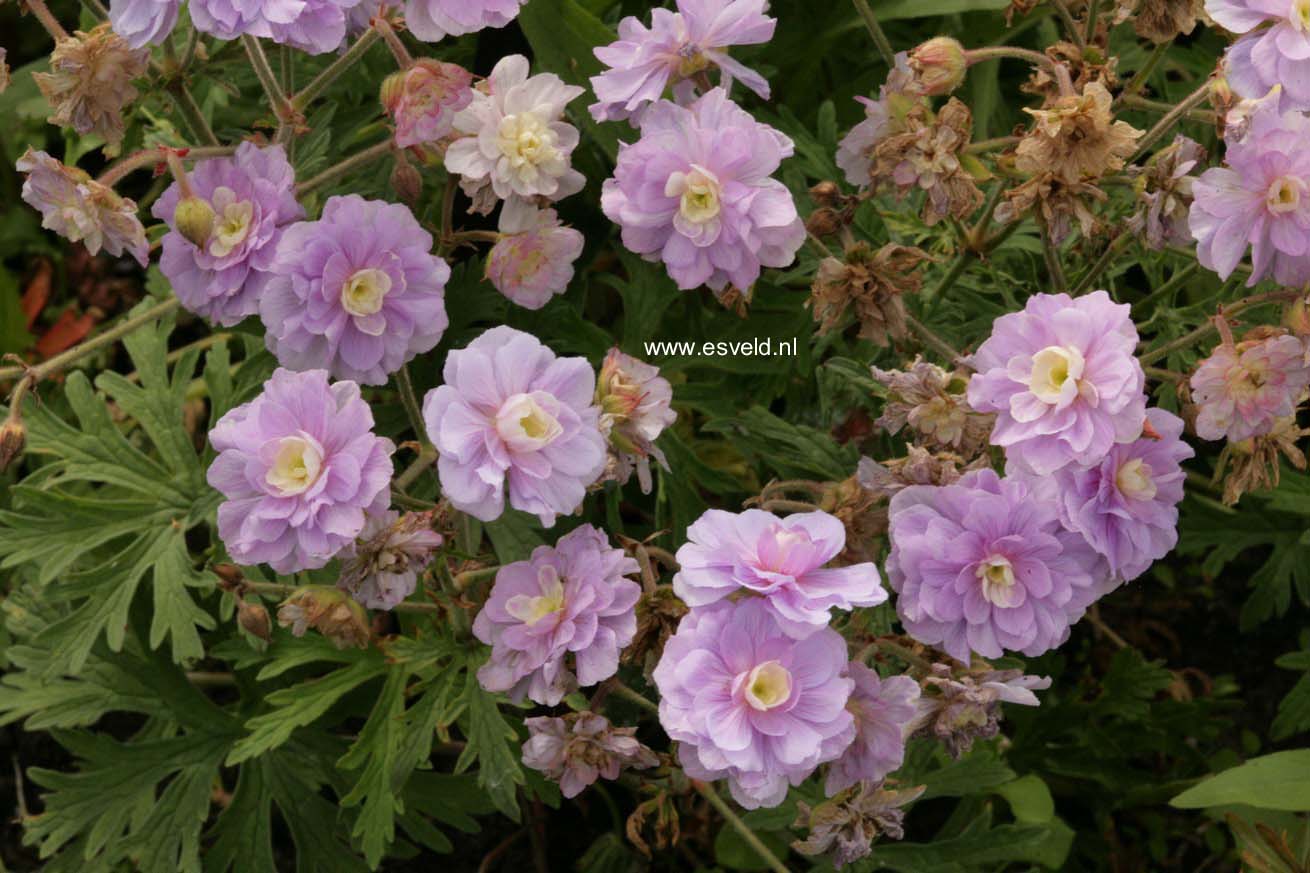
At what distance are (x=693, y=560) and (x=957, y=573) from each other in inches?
9.7

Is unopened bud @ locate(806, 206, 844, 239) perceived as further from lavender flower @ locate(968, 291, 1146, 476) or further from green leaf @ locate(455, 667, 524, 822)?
green leaf @ locate(455, 667, 524, 822)

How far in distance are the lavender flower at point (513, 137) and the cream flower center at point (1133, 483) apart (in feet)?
1.96

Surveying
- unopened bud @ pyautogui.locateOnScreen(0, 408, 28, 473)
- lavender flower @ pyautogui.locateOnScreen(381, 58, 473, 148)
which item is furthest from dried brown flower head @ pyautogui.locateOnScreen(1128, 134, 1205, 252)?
unopened bud @ pyautogui.locateOnScreen(0, 408, 28, 473)

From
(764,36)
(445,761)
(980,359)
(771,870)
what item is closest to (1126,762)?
(771,870)

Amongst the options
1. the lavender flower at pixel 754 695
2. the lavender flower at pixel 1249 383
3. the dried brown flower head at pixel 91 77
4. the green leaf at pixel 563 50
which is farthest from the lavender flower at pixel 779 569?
the green leaf at pixel 563 50

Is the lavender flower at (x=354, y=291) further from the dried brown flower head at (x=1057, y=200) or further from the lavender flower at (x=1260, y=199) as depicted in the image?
the lavender flower at (x=1260, y=199)

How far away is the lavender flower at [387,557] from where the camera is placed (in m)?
1.25

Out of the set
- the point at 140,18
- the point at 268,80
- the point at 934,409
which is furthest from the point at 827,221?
the point at 140,18

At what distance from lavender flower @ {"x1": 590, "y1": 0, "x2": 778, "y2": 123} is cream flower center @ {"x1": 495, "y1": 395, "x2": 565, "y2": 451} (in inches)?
12.9

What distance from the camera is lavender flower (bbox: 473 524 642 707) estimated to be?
4.12 ft

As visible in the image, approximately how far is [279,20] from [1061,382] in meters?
0.73

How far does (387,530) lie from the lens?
4.12ft

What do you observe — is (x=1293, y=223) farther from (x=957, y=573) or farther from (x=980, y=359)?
(x=957, y=573)

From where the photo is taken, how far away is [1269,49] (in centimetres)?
130
